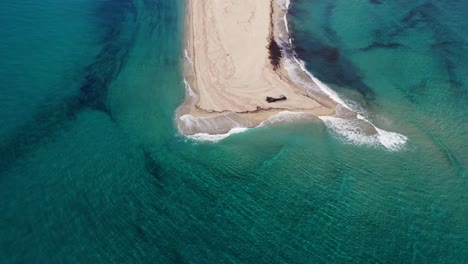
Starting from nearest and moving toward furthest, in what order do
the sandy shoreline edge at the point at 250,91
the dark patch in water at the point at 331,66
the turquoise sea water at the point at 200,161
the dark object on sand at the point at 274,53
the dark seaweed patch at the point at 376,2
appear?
1. the turquoise sea water at the point at 200,161
2. the sandy shoreline edge at the point at 250,91
3. the dark patch in water at the point at 331,66
4. the dark object on sand at the point at 274,53
5. the dark seaweed patch at the point at 376,2

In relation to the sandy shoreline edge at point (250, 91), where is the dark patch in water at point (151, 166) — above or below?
below

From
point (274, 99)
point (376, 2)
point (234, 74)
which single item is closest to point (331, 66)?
point (274, 99)

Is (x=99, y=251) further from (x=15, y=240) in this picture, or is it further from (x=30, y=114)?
(x=30, y=114)

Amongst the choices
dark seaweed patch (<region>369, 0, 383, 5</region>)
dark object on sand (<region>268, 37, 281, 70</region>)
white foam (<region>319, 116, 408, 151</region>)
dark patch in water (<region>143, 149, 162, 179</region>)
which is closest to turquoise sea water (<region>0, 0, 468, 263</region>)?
dark patch in water (<region>143, 149, 162, 179</region>)

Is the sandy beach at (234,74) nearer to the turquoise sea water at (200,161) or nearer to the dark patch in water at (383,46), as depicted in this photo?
the turquoise sea water at (200,161)

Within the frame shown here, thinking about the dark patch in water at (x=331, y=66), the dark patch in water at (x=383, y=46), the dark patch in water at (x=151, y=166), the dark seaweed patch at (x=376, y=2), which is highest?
the dark seaweed patch at (x=376, y=2)

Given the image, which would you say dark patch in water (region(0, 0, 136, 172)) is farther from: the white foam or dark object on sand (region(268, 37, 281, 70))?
the white foam

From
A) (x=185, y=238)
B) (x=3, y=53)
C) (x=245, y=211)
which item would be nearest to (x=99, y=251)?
(x=185, y=238)

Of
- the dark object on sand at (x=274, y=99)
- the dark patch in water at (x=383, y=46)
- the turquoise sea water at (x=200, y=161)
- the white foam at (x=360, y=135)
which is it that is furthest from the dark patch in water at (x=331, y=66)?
the dark object on sand at (x=274, y=99)
